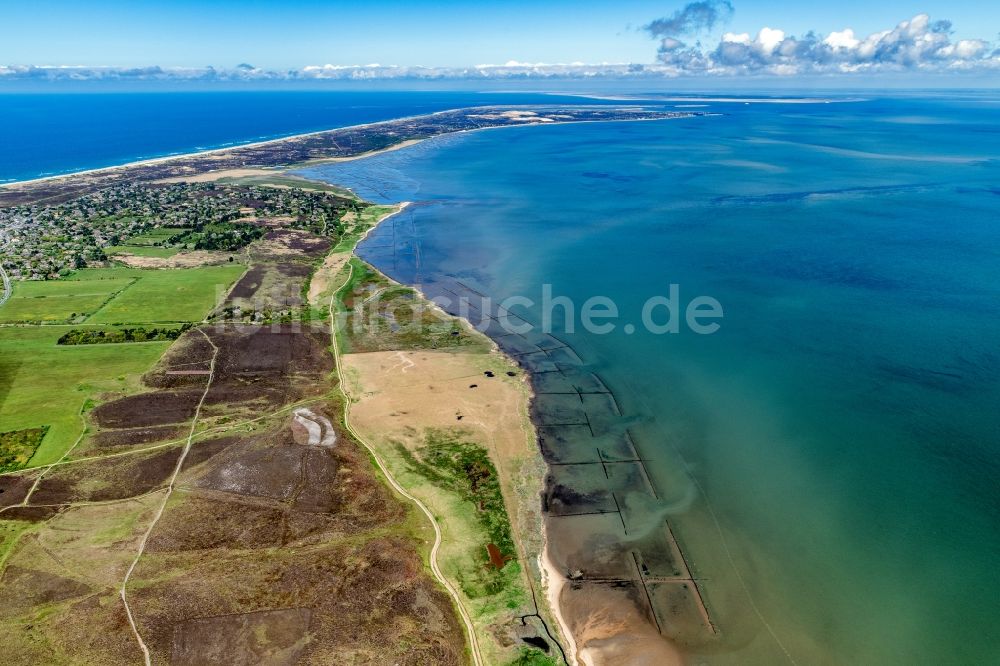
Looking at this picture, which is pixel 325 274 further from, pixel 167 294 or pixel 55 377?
pixel 55 377

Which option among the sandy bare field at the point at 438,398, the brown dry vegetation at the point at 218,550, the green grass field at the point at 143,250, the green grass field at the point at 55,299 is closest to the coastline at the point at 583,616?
the brown dry vegetation at the point at 218,550

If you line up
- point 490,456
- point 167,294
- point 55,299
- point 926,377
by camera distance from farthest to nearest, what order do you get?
point 167,294
point 55,299
point 926,377
point 490,456

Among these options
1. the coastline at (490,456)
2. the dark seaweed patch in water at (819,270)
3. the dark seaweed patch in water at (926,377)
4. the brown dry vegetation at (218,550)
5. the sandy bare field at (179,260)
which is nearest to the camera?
the brown dry vegetation at (218,550)

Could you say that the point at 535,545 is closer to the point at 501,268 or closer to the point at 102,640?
the point at 102,640

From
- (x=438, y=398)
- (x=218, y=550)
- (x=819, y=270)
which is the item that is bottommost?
(x=218, y=550)

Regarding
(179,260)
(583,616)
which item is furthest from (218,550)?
(179,260)

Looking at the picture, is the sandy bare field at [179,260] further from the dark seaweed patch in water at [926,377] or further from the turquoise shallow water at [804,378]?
the dark seaweed patch in water at [926,377]
